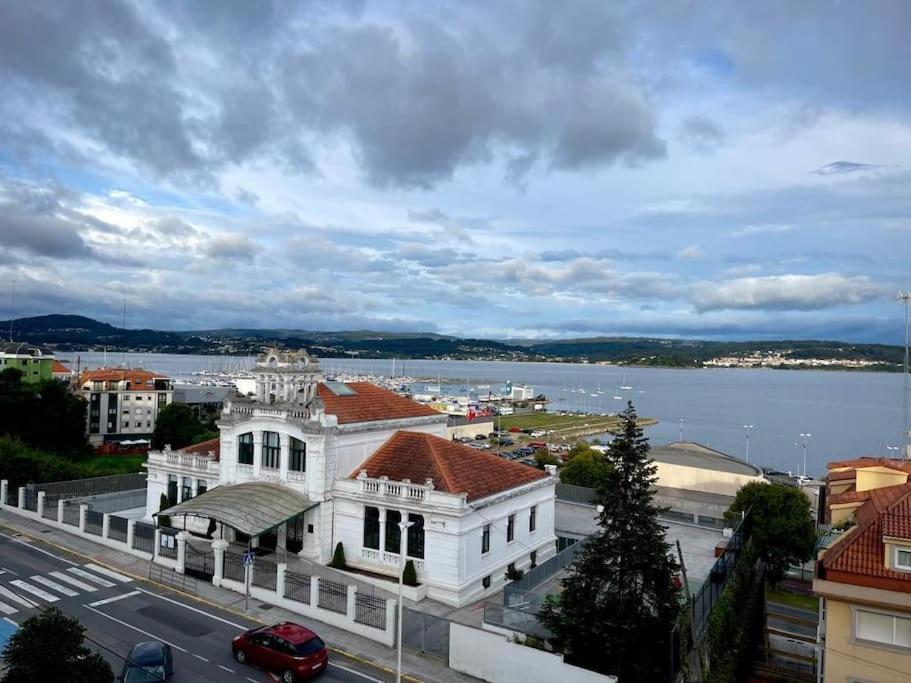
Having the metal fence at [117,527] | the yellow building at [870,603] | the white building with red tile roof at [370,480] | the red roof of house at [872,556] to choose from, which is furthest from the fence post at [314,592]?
the red roof of house at [872,556]

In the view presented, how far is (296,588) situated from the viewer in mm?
28000

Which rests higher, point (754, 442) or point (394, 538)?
point (394, 538)

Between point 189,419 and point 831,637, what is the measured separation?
74422mm

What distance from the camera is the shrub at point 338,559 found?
32250mm

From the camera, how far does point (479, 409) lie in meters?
165

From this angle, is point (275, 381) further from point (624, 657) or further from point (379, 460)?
point (624, 657)

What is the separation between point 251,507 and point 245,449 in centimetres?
534

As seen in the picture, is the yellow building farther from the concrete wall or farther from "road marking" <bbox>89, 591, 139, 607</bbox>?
"road marking" <bbox>89, 591, 139, 607</bbox>

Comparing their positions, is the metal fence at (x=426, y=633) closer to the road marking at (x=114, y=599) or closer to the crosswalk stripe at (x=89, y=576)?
the road marking at (x=114, y=599)

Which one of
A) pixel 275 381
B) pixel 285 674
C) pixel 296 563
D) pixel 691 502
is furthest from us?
pixel 691 502

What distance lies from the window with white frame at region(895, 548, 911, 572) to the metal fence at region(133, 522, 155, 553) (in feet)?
107

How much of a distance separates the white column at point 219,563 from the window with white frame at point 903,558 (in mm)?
26916

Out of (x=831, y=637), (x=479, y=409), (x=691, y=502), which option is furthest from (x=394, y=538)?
(x=479, y=409)

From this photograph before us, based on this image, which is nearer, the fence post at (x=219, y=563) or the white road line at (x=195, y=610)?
the white road line at (x=195, y=610)
